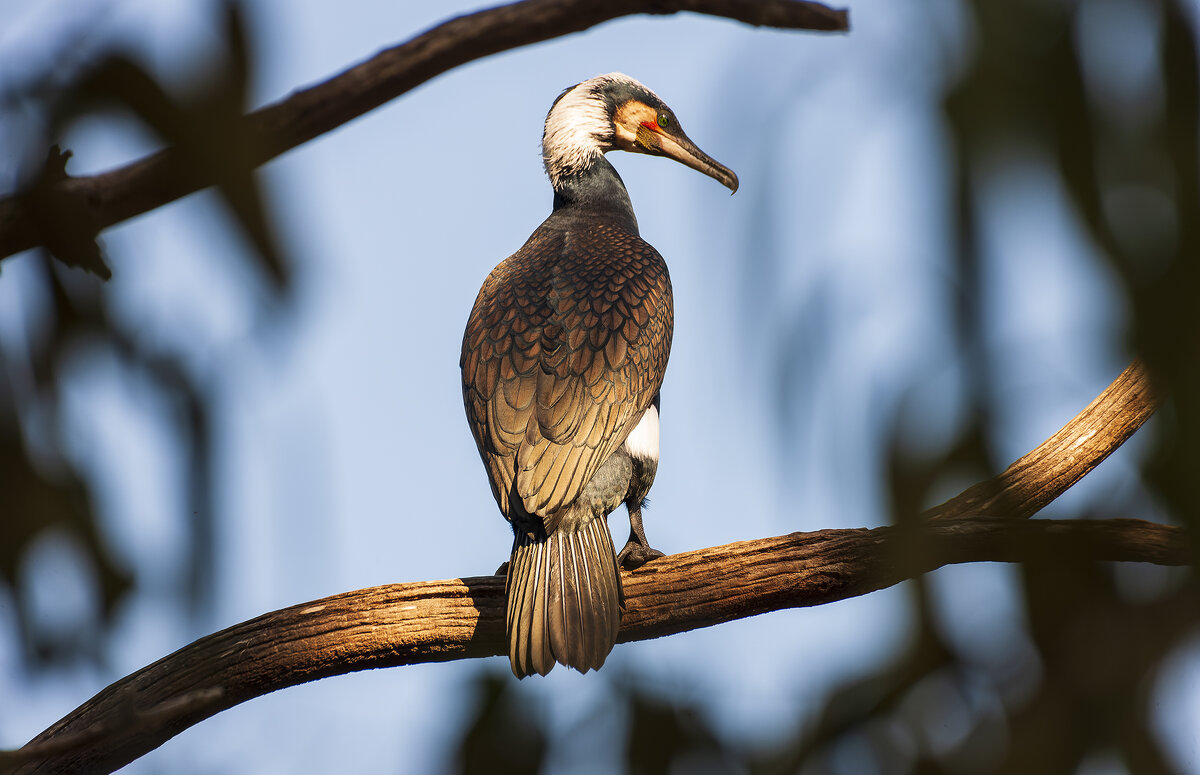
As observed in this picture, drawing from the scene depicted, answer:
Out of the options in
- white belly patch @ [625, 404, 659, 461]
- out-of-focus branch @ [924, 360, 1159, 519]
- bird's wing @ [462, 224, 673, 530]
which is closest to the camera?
out-of-focus branch @ [924, 360, 1159, 519]

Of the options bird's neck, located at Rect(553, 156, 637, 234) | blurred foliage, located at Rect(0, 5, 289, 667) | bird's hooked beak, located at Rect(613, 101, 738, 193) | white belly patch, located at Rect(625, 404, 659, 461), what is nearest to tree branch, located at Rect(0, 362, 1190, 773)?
white belly patch, located at Rect(625, 404, 659, 461)

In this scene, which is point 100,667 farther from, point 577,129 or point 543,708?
point 577,129

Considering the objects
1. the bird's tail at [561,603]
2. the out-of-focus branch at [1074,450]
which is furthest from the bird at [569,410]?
the out-of-focus branch at [1074,450]

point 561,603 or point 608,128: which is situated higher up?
point 608,128

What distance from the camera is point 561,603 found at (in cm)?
303

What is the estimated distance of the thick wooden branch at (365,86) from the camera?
4.09 ft

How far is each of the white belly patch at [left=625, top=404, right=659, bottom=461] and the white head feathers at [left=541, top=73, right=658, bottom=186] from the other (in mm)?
1456

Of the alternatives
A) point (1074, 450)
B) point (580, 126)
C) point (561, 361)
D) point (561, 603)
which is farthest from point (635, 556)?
point (580, 126)

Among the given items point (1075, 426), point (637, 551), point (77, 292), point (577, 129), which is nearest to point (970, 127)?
point (77, 292)

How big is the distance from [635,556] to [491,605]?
53 centimetres

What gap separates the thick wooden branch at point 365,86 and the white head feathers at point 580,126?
3469 millimetres

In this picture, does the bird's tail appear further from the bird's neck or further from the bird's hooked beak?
the bird's hooked beak

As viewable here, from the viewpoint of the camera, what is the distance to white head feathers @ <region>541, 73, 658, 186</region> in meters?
4.82

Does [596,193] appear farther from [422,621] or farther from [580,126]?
[422,621]
